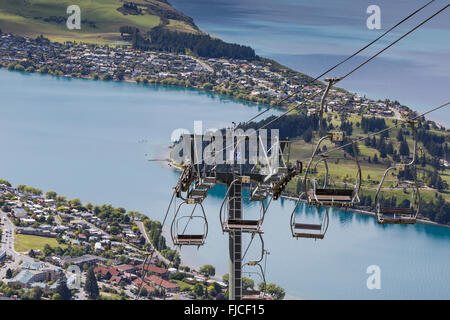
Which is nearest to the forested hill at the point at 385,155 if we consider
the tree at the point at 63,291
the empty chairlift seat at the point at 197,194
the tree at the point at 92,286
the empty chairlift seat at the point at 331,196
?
the tree at the point at 92,286

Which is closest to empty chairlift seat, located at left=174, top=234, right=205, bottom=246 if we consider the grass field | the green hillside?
the grass field

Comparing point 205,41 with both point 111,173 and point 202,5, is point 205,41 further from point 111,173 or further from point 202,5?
point 111,173

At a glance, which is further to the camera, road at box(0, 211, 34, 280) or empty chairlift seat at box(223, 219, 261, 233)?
road at box(0, 211, 34, 280)

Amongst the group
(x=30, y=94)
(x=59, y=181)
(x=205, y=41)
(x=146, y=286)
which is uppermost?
(x=205, y=41)

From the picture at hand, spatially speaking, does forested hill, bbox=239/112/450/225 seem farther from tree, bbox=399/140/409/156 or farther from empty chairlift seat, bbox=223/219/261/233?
empty chairlift seat, bbox=223/219/261/233

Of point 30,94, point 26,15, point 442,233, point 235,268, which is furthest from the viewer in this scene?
point 26,15

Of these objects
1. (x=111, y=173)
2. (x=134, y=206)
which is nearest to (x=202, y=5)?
(x=111, y=173)

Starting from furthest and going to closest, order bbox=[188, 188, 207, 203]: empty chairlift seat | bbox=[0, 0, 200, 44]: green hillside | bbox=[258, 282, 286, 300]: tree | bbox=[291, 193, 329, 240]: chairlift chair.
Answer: bbox=[0, 0, 200, 44]: green hillside < bbox=[258, 282, 286, 300]: tree < bbox=[188, 188, 207, 203]: empty chairlift seat < bbox=[291, 193, 329, 240]: chairlift chair
